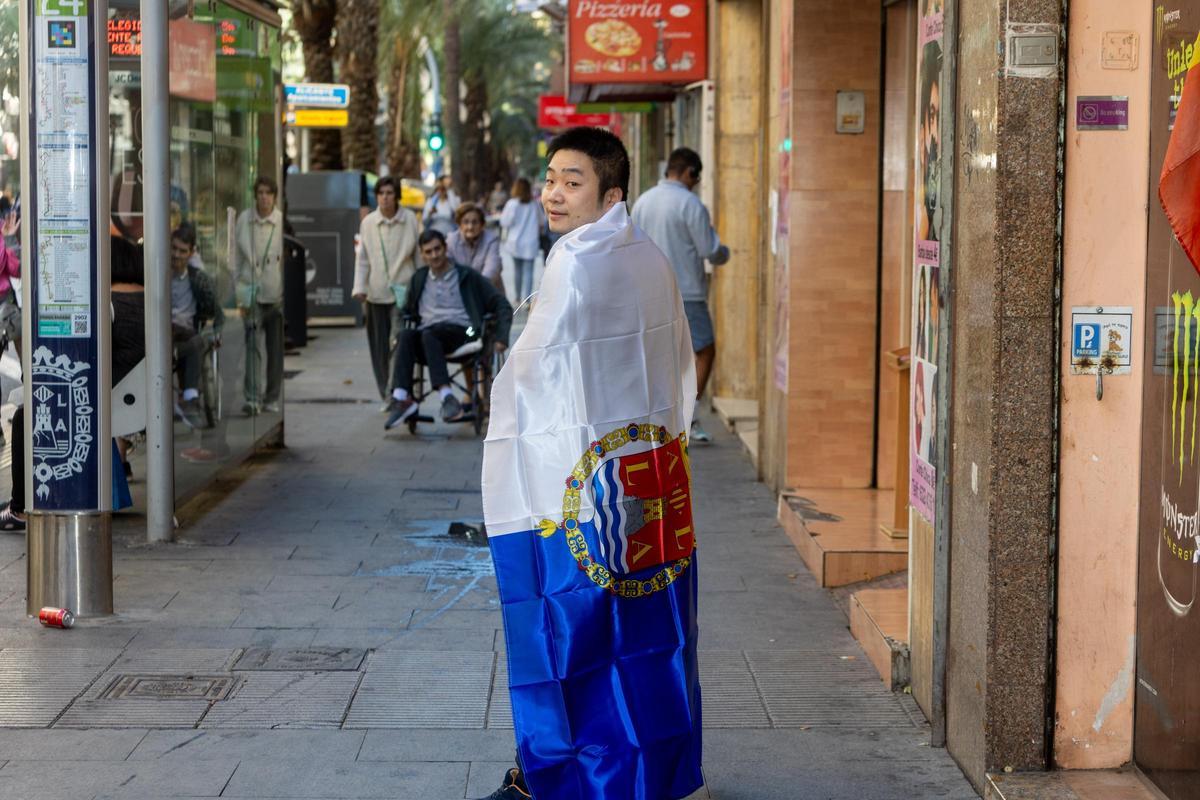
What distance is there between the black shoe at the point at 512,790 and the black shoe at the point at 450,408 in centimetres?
756

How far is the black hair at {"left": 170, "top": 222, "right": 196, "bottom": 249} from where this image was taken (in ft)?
27.0

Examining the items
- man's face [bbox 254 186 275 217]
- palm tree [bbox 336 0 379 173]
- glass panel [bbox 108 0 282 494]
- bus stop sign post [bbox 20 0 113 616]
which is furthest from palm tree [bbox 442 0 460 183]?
bus stop sign post [bbox 20 0 113 616]

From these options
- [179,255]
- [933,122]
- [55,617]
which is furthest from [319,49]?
[933,122]

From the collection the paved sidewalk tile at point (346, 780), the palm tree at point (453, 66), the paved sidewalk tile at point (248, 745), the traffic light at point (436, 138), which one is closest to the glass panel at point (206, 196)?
the paved sidewalk tile at point (248, 745)

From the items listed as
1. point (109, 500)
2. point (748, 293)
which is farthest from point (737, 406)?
point (109, 500)

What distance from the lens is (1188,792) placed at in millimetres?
A: 4016

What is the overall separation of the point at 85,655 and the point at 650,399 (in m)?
2.91

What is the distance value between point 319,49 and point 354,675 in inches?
813

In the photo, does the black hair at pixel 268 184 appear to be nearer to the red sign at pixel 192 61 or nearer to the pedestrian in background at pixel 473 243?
the red sign at pixel 192 61

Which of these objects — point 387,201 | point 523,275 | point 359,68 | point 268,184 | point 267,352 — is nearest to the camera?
point 268,184

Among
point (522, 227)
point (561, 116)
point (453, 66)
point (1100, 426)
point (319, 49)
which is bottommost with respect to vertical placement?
point (1100, 426)

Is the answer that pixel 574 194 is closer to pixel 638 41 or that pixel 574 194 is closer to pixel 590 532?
pixel 590 532

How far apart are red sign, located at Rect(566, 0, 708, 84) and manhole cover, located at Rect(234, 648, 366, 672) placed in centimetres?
868

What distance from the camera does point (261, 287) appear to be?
10.4m
